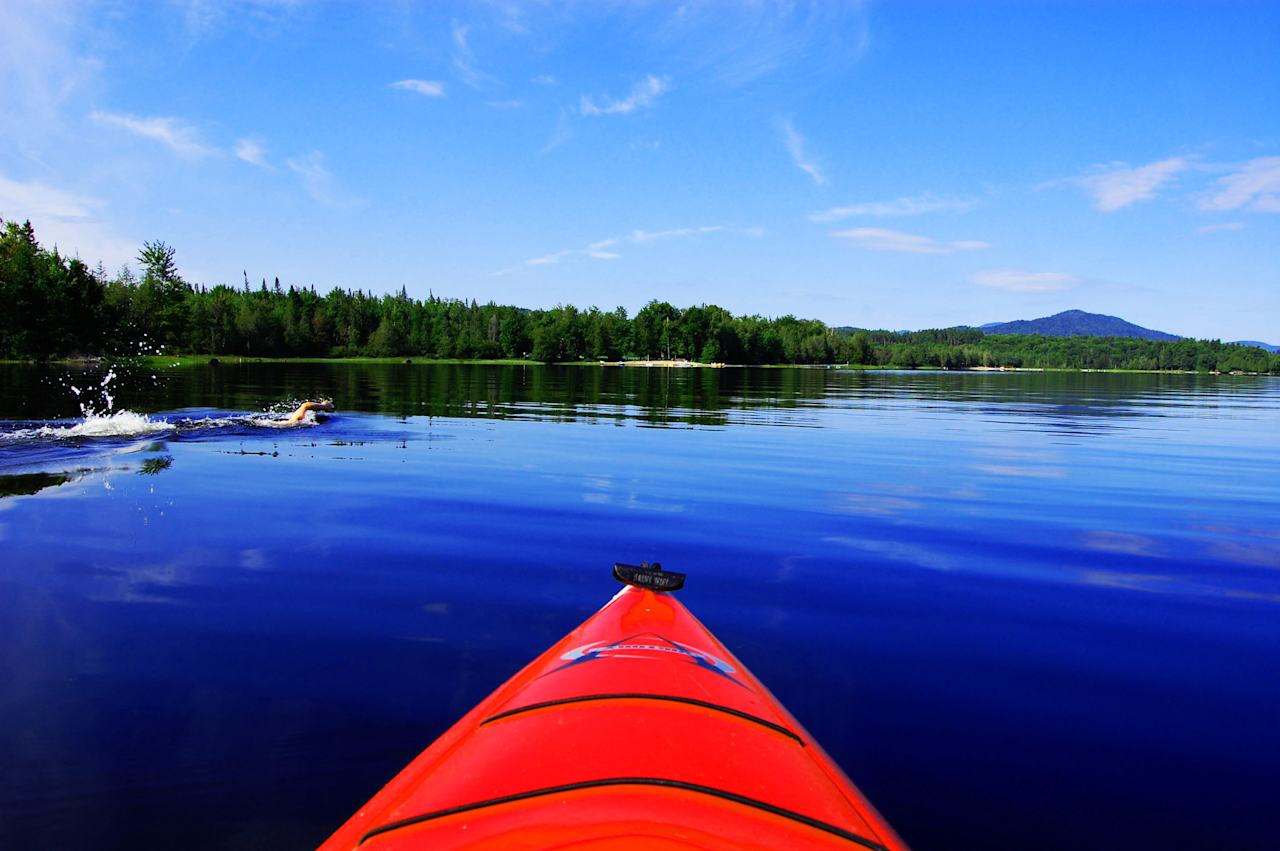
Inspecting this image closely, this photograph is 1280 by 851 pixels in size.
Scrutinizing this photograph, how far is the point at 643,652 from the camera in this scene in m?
4.58

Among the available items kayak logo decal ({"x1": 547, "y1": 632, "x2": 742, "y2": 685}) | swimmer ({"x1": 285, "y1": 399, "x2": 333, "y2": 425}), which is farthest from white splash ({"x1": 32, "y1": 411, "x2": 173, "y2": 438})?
kayak logo decal ({"x1": 547, "y1": 632, "x2": 742, "y2": 685})

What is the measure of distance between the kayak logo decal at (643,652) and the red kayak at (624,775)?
0.08 ft

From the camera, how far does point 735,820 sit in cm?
271

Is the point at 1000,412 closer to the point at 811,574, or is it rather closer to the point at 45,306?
the point at 811,574

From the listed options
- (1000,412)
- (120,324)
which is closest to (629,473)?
(1000,412)

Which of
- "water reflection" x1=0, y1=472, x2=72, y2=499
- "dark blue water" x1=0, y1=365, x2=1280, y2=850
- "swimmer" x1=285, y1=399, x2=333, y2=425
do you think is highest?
"swimmer" x1=285, y1=399, x2=333, y2=425

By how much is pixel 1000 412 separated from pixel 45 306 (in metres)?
107

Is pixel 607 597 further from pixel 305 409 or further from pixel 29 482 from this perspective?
pixel 305 409

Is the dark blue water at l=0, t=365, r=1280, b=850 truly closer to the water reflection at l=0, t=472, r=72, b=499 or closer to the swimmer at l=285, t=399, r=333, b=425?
the water reflection at l=0, t=472, r=72, b=499

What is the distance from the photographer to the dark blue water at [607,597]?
15.2 ft

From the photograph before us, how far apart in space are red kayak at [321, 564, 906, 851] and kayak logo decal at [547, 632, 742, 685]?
0.08ft

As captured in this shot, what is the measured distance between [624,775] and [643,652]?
5.29ft

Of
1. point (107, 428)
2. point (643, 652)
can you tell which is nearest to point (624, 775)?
point (643, 652)

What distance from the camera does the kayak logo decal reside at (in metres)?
4.48
